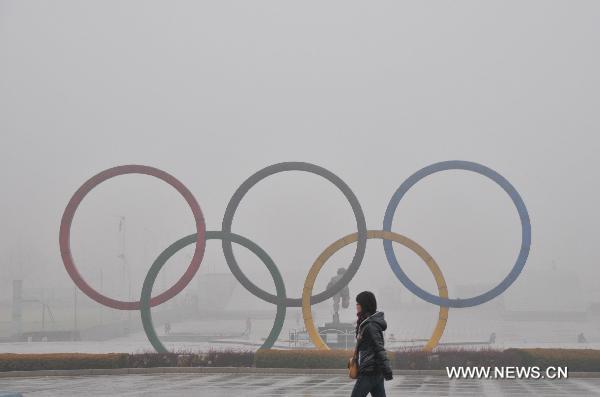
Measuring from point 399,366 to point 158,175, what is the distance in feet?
46.6

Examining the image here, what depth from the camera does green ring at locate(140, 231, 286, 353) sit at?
120 feet

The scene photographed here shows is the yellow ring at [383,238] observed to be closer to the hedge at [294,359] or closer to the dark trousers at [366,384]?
the hedge at [294,359]

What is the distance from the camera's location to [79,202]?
37656 millimetres

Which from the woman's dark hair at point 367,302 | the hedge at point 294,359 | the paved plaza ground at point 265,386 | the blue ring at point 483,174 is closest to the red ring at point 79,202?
the hedge at point 294,359

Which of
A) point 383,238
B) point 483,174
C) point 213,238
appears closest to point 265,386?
point 383,238

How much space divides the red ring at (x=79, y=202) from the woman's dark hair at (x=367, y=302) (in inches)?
1037

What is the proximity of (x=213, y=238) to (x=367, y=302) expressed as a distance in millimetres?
26981

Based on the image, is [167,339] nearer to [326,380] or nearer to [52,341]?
[52,341]

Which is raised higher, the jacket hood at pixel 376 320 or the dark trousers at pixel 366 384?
the jacket hood at pixel 376 320

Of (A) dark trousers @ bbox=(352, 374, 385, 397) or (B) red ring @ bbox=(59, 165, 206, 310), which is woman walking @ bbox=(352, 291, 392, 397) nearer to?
(A) dark trousers @ bbox=(352, 374, 385, 397)

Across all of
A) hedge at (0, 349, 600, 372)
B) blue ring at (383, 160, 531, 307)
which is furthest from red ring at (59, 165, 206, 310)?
blue ring at (383, 160, 531, 307)

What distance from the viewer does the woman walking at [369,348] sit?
11211 mm

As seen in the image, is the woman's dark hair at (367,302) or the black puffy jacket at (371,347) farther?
the woman's dark hair at (367,302)

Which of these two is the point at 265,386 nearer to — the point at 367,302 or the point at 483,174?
the point at 367,302
